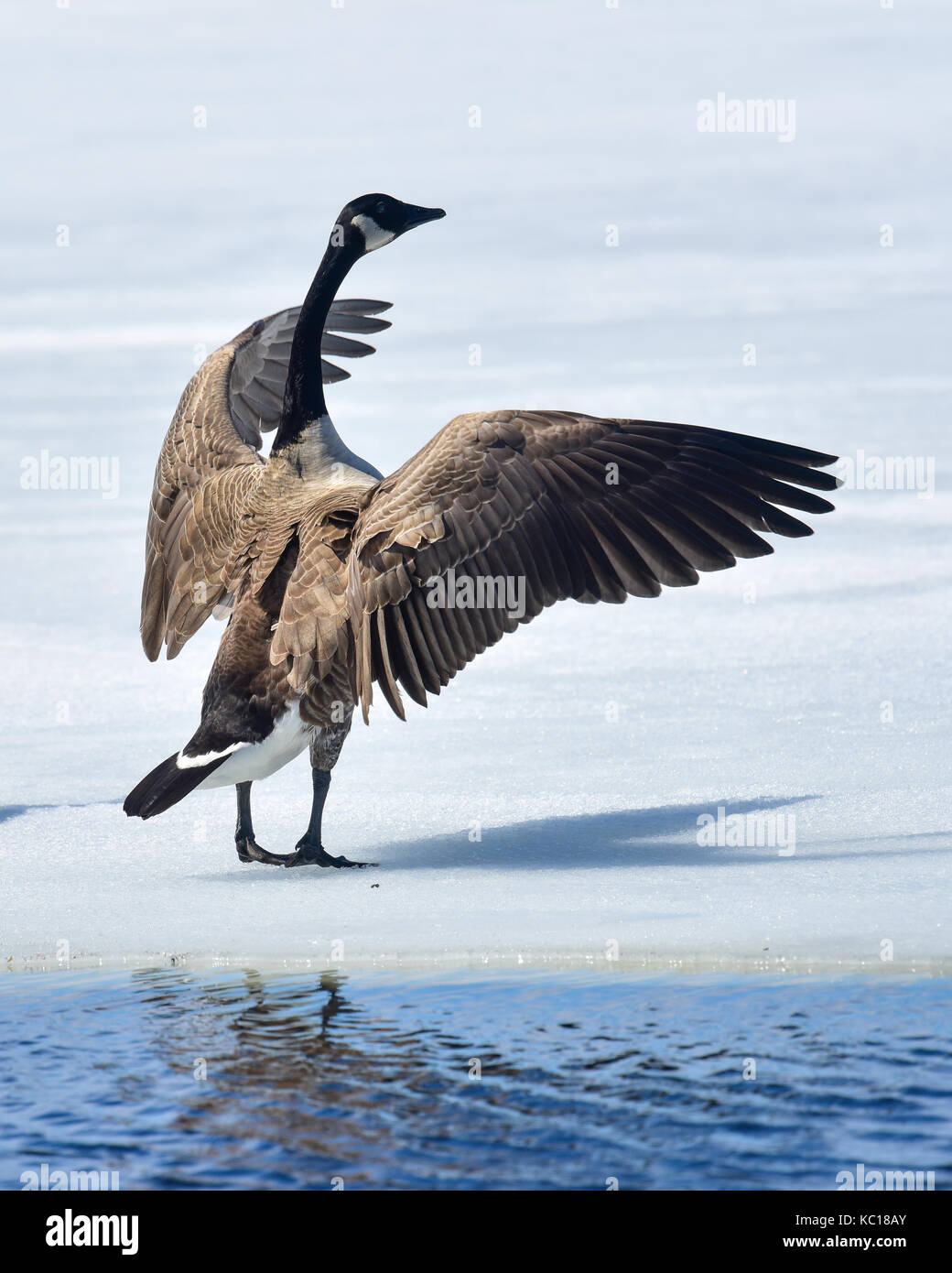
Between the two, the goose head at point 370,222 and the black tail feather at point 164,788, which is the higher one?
the goose head at point 370,222

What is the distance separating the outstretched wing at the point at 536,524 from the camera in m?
6.74

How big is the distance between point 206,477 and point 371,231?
5.04 ft

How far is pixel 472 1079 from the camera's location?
5.00 metres

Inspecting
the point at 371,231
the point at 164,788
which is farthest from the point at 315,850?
the point at 371,231

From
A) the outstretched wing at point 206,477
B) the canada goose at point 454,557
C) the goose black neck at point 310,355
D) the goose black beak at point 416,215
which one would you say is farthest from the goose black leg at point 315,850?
the goose black beak at point 416,215

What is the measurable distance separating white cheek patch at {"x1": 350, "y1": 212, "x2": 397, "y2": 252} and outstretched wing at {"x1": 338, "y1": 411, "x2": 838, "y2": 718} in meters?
1.88

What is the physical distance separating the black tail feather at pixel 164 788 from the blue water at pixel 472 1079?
0.82 m

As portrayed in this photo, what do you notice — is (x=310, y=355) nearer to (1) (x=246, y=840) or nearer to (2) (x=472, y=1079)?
(1) (x=246, y=840)

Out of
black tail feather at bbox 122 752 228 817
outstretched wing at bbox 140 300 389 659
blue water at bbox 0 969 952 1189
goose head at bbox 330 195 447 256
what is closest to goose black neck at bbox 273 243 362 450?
goose head at bbox 330 195 447 256

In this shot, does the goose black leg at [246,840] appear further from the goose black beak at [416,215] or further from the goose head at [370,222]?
the goose black beak at [416,215]

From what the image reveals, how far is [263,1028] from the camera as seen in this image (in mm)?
5484

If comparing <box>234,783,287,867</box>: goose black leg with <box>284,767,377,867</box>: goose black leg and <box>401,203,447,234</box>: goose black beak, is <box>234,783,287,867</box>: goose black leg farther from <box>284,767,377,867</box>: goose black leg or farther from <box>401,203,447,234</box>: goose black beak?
<box>401,203,447,234</box>: goose black beak

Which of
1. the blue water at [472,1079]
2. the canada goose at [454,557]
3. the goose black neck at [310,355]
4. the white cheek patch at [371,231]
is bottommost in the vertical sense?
the blue water at [472,1079]
